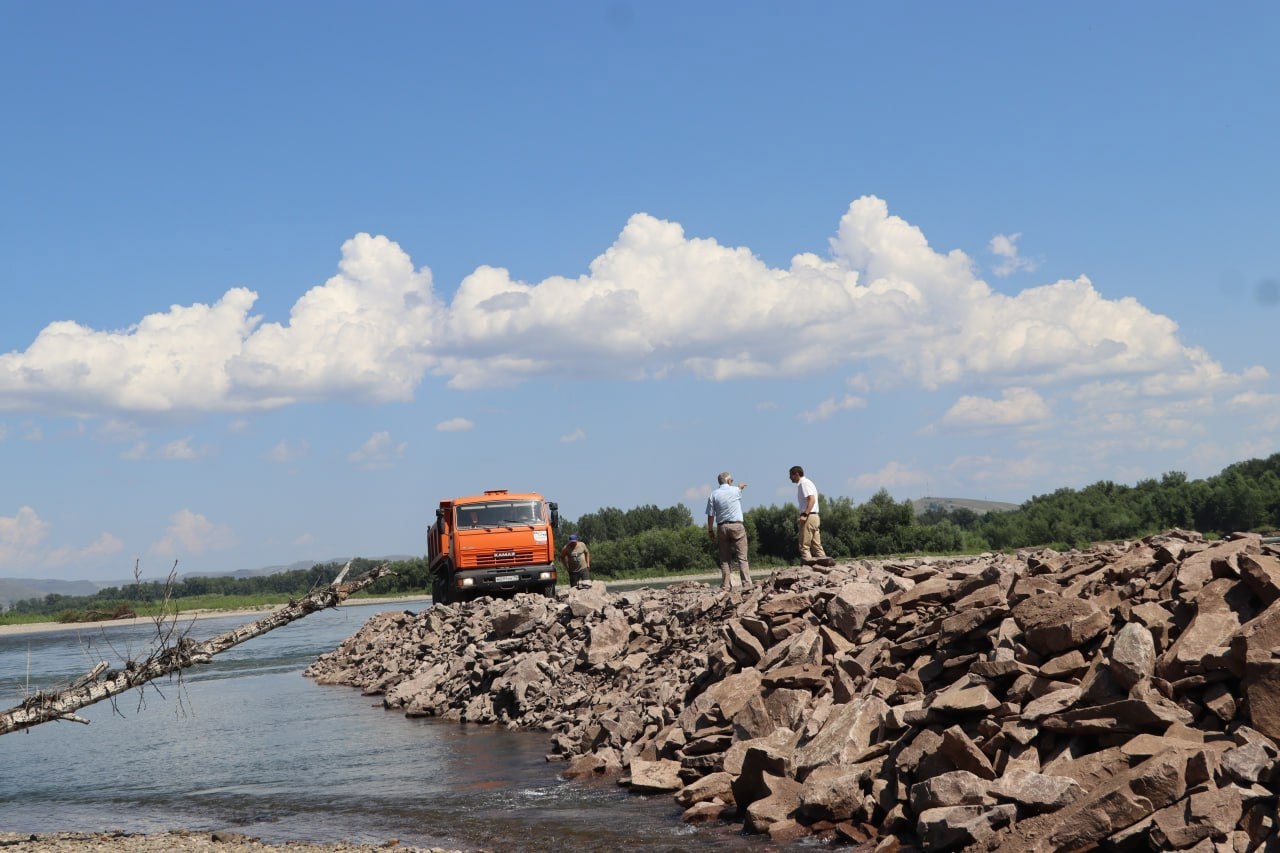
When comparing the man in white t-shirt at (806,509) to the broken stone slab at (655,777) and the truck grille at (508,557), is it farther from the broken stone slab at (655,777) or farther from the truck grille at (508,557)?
the truck grille at (508,557)

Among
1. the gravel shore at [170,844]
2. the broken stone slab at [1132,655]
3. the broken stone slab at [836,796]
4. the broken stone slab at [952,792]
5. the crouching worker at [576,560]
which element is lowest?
the gravel shore at [170,844]

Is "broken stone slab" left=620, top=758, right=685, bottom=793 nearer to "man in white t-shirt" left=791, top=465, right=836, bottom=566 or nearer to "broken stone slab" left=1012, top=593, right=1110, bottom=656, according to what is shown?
"broken stone slab" left=1012, top=593, right=1110, bottom=656

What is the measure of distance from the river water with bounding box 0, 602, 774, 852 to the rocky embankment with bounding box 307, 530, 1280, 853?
762mm

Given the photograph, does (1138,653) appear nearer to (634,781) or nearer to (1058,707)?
(1058,707)

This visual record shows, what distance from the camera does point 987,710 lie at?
1005 centimetres

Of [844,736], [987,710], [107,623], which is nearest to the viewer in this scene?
[987,710]

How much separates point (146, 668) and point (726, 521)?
10686mm

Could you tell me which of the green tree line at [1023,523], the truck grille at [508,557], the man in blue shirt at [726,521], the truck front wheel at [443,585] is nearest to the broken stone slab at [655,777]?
the man in blue shirt at [726,521]

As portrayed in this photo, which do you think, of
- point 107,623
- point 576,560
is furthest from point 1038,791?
point 107,623

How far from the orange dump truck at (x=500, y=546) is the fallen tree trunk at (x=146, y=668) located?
50.7 ft

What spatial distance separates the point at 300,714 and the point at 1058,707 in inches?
649

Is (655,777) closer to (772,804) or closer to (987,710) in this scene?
(772,804)

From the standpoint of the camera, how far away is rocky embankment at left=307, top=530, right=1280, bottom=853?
8.30 meters

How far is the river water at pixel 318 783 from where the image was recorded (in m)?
11.3
